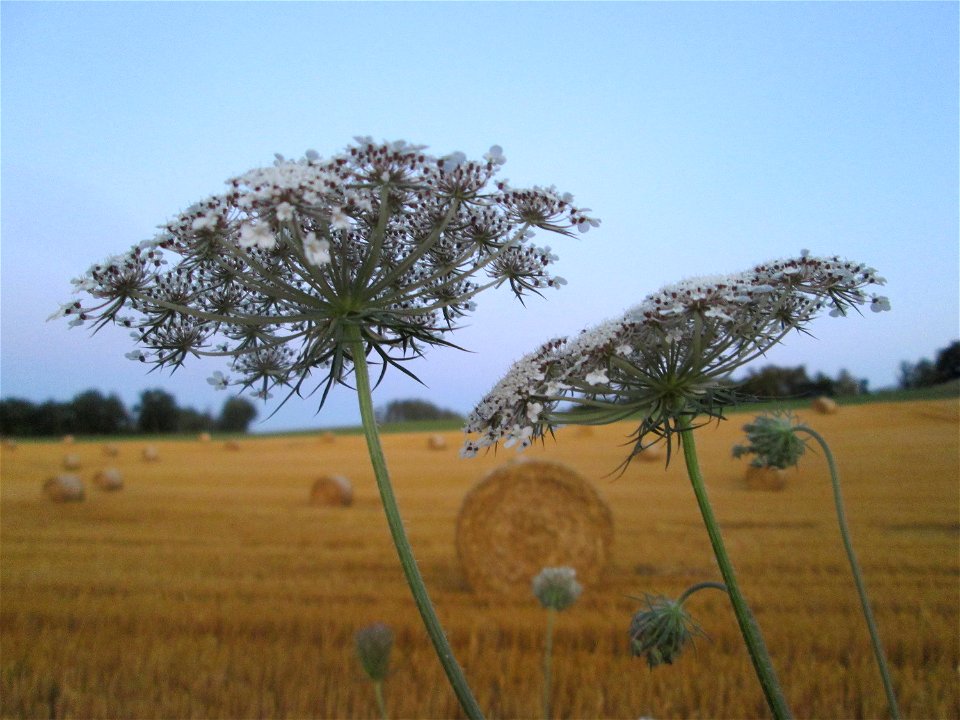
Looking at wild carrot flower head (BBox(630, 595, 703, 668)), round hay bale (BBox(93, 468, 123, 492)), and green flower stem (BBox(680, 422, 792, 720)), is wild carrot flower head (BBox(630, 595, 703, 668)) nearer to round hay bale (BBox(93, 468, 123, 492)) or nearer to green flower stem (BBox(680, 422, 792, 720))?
green flower stem (BBox(680, 422, 792, 720))

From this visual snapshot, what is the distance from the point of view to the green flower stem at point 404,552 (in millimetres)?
1167

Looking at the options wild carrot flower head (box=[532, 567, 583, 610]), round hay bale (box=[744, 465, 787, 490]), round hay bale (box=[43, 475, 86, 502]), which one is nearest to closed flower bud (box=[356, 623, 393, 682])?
wild carrot flower head (box=[532, 567, 583, 610])

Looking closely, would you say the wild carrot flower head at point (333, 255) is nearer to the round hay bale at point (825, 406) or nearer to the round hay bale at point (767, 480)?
the round hay bale at point (767, 480)

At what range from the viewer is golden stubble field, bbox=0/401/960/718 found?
15.4 feet

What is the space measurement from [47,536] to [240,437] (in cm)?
638

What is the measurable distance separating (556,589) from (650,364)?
7.25 feet

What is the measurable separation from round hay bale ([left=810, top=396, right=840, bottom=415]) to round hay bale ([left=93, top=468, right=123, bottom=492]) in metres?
10.7

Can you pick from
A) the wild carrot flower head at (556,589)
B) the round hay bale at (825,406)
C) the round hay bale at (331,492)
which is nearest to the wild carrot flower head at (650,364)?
the wild carrot flower head at (556,589)

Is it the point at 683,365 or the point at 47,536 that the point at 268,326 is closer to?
the point at 683,365

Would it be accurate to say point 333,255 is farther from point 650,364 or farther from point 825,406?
point 825,406

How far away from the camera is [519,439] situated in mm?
1285

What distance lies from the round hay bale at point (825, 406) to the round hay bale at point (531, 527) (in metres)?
4.42

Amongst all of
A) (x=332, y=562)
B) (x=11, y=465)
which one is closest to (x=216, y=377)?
(x=332, y=562)

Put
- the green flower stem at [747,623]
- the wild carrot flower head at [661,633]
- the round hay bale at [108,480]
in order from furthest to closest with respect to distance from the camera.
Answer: the round hay bale at [108,480]
the wild carrot flower head at [661,633]
the green flower stem at [747,623]
